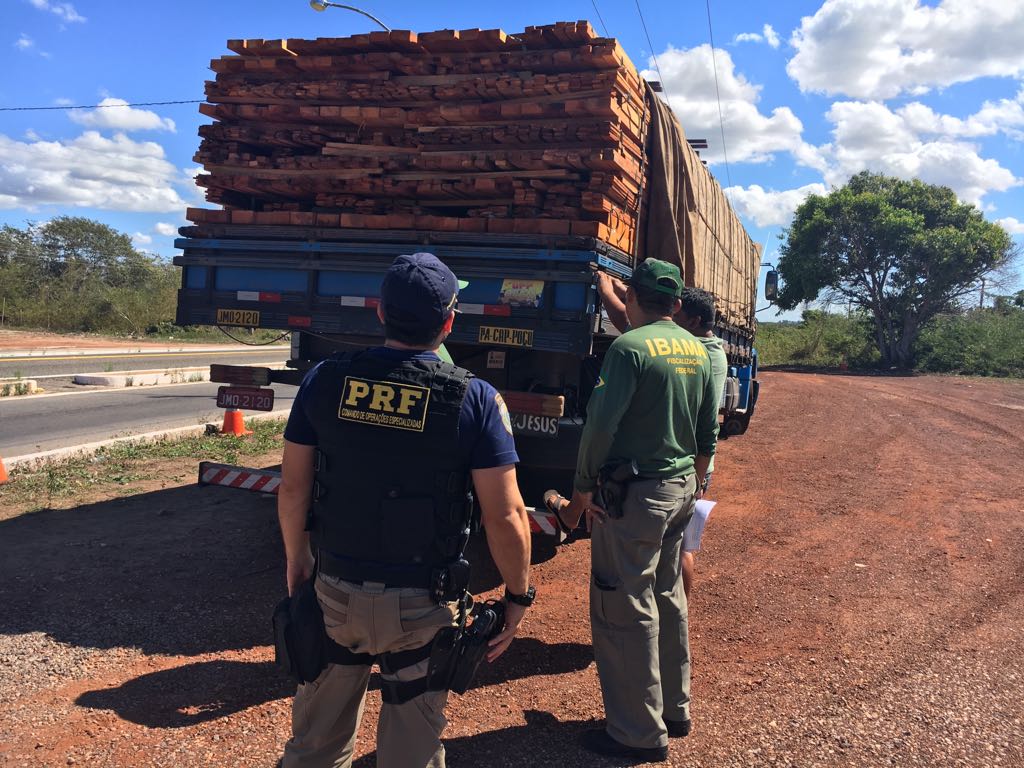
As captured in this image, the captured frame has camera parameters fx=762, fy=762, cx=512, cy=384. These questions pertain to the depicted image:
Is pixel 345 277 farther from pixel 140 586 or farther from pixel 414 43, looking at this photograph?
pixel 140 586

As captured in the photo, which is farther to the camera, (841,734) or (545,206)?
(545,206)

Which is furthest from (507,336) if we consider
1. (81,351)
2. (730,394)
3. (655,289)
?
(81,351)

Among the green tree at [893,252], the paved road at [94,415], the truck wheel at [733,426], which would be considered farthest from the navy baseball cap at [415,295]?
the green tree at [893,252]

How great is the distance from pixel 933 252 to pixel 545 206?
29.5 meters

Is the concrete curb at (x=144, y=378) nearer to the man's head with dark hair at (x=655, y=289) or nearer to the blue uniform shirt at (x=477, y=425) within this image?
the man's head with dark hair at (x=655, y=289)

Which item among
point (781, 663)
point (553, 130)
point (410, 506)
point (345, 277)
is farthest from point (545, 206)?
point (410, 506)

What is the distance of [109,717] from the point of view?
3092mm

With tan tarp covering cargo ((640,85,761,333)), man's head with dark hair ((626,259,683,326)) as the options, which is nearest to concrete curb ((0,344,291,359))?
tan tarp covering cargo ((640,85,761,333))

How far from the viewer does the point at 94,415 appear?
38.5 ft

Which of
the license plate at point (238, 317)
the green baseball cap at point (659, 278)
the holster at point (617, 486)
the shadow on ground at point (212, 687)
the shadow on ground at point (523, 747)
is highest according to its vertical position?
the green baseball cap at point (659, 278)

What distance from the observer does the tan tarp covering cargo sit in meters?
5.93

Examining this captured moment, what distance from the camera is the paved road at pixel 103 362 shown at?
680 inches

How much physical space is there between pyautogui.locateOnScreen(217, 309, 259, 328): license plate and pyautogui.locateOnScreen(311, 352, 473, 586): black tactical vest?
3.50m

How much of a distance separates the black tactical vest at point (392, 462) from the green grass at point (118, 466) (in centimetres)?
529
